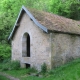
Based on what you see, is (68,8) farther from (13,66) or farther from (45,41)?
(13,66)

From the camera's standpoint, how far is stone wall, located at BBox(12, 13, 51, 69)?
613 inches

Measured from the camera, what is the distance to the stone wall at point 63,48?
50.5 ft

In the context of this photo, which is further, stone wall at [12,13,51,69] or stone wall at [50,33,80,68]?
stone wall at [12,13,51,69]

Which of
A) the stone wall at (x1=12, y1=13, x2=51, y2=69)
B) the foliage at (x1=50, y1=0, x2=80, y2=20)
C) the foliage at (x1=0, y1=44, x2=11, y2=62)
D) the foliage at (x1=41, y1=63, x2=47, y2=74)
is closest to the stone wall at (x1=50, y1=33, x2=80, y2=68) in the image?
the stone wall at (x1=12, y1=13, x2=51, y2=69)

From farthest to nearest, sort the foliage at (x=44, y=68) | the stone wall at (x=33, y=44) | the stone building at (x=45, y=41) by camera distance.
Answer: the stone wall at (x=33, y=44), the stone building at (x=45, y=41), the foliage at (x=44, y=68)

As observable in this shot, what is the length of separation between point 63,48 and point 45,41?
1.81m

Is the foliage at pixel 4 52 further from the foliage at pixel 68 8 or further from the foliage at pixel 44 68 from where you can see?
the foliage at pixel 68 8

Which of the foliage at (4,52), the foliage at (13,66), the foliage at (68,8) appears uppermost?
the foliage at (68,8)

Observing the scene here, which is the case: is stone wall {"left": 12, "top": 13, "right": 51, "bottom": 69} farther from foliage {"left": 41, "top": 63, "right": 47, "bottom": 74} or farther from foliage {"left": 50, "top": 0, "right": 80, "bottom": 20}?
foliage {"left": 50, "top": 0, "right": 80, "bottom": 20}

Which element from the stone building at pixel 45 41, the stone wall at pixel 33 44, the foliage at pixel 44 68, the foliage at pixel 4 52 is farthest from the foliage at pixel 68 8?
the foliage at pixel 44 68

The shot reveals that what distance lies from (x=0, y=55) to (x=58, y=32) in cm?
989

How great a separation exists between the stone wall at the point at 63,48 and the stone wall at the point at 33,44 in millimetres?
472

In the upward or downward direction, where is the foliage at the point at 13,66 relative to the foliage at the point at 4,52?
downward

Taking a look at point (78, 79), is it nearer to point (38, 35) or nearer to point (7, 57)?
point (38, 35)
